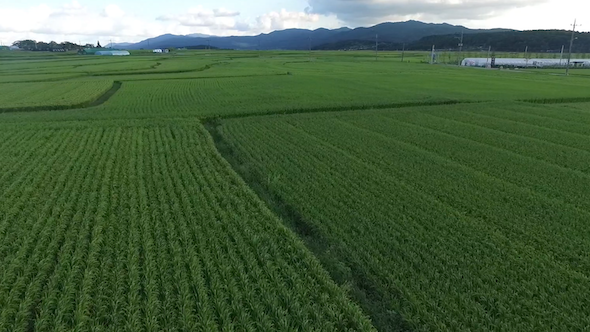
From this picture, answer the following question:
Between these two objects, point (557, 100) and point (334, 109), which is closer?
point (334, 109)

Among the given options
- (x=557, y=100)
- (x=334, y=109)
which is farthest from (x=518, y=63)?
(x=334, y=109)

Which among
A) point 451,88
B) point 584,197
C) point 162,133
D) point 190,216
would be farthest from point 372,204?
point 451,88

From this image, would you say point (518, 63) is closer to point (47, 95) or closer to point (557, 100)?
point (557, 100)

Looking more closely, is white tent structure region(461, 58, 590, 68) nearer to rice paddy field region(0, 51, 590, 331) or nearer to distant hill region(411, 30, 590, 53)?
distant hill region(411, 30, 590, 53)

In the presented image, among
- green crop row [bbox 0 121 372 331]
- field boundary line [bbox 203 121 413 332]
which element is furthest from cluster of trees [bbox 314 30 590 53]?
green crop row [bbox 0 121 372 331]

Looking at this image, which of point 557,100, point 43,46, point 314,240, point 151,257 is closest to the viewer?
point 151,257

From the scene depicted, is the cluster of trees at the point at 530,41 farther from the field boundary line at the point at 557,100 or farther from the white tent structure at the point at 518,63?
the field boundary line at the point at 557,100

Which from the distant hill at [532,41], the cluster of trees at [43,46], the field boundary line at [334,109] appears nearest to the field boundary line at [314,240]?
the field boundary line at [334,109]
